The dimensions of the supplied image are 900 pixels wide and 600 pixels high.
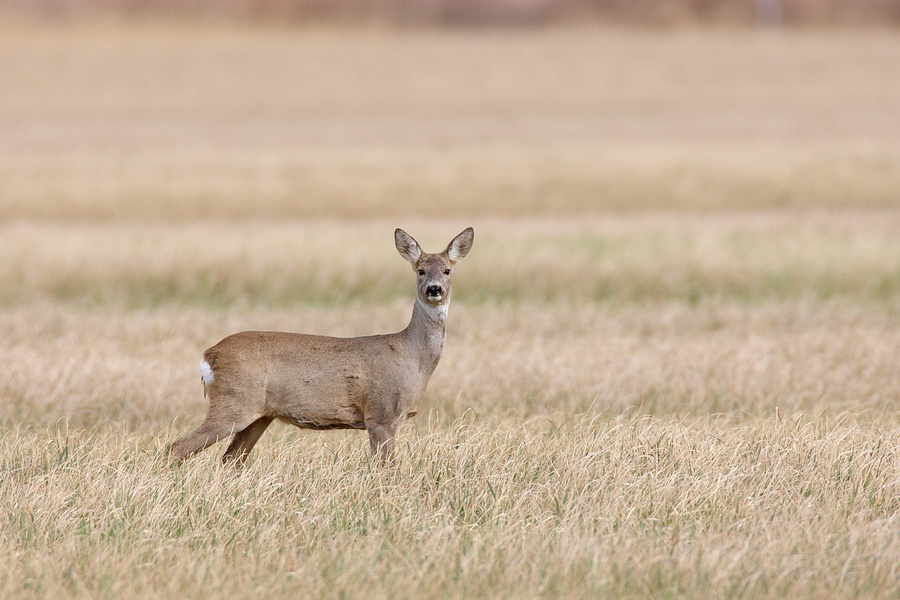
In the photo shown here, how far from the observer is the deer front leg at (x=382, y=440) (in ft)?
20.5

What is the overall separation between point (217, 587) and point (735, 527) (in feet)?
8.17

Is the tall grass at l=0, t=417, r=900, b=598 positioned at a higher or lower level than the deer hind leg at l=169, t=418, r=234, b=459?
lower

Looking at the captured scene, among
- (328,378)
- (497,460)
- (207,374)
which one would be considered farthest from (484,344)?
(207,374)

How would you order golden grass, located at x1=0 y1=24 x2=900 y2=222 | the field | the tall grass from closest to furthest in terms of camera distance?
the tall grass, the field, golden grass, located at x1=0 y1=24 x2=900 y2=222


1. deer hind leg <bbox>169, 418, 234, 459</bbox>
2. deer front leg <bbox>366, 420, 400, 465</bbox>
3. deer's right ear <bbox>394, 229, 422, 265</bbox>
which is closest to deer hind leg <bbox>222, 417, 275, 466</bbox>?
deer hind leg <bbox>169, 418, 234, 459</bbox>

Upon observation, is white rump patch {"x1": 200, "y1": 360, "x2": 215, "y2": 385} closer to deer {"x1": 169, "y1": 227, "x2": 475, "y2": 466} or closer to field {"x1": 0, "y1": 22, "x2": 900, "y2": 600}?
deer {"x1": 169, "y1": 227, "x2": 475, "y2": 466}

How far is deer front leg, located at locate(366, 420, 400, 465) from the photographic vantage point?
20.5ft

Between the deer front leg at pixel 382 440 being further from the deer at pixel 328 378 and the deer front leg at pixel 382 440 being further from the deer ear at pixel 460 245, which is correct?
the deer ear at pixel 460 245

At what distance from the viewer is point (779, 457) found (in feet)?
21.5

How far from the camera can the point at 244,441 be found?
675cm

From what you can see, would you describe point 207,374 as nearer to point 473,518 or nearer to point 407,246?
point 407,246

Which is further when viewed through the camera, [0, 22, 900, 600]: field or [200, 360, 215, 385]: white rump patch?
[200, 360, 215, 385]: white rump patch

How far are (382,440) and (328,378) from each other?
1.49ft

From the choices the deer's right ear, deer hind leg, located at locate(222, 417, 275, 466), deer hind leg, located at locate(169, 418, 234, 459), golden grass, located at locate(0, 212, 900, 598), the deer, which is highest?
the deer's right ear
